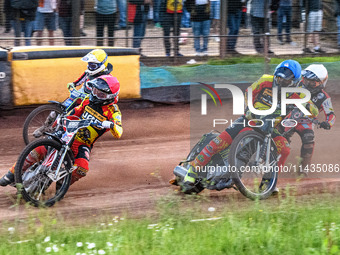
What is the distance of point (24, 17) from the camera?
12.2 m

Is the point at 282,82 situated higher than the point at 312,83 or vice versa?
the point at 282,82

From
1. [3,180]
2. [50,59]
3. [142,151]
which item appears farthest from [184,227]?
[50,59]

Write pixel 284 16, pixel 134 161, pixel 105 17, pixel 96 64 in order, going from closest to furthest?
1. pixel 96 64
2. pixel 134 161
3. pixel 105 17
4. pixel 284 16

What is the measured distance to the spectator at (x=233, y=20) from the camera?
44.0 ft

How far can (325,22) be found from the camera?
14016 mm

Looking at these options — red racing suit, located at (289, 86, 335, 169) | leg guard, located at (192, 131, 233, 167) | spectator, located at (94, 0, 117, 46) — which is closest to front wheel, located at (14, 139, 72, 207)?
leg guard, located at (192, 131, 233, 167)

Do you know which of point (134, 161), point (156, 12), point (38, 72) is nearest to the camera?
point (134, 161)

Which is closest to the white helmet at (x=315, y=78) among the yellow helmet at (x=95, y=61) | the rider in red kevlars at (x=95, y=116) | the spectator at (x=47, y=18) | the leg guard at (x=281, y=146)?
the leg guard at (x=281, y=146)

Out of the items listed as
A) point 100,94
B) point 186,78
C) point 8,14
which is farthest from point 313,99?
point 8,14

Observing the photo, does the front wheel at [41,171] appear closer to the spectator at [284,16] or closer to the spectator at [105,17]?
the spectator at [105,17]

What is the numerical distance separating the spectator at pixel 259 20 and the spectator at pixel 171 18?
5.21ft

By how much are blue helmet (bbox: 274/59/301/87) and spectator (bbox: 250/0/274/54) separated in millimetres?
5096

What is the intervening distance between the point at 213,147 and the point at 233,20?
19.5ft

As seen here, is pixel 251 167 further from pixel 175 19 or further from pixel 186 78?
pixel 175 19
